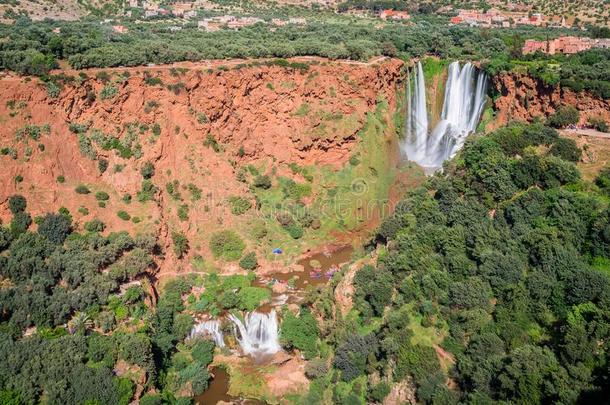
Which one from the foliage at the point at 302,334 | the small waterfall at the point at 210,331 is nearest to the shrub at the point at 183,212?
the small waterfall at the point at 210,331

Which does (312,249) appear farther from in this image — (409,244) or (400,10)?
(400,10)

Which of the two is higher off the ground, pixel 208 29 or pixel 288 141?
pixel 208 29

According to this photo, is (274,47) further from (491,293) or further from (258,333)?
(491,293)

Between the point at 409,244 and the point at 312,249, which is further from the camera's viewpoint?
the point at 312,249

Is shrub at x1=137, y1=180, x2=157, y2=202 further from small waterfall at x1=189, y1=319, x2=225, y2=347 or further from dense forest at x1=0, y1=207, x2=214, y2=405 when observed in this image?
small waterfall at x1=189, y1=319, x2=225, y2=347

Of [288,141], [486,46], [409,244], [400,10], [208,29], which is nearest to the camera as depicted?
[409,244]

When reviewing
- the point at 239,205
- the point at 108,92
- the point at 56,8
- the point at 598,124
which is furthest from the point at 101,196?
the point at 56,8

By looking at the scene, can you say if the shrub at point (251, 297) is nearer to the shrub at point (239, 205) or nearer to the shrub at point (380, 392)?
the shrub at point (239, 205)

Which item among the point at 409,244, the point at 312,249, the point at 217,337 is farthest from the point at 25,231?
the point at 409,244
